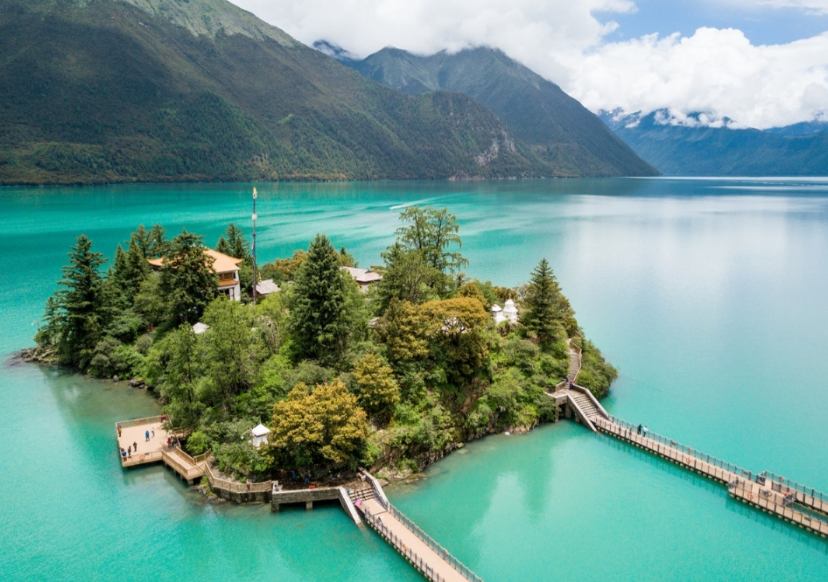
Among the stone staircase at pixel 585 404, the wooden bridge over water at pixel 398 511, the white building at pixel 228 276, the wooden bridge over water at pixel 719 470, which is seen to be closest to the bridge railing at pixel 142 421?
the wooden bridge over water at pixel 398 511

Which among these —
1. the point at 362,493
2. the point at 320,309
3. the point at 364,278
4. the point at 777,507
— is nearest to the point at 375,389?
the point at 362,493

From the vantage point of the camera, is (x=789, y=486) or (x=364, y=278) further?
(x=364, y=278)

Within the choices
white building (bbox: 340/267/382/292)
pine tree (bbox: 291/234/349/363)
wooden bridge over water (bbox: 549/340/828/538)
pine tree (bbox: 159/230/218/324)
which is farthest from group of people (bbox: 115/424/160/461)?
wooden bridge over water (bbox: 549/340/828/538)

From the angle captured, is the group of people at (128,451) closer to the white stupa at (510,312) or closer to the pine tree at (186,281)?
the pine tree at (186,281)

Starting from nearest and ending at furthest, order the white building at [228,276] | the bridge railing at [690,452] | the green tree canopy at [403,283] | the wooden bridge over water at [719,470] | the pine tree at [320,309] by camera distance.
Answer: the wooden bridge over water at [719,470], the bridge railing at [690,452], the pine tree at [320,309], the green tree canopy at [403,283], the white building at [228,276]

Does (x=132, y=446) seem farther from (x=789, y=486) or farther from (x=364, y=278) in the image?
(x=789, y=486)

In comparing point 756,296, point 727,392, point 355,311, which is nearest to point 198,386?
point 355,311

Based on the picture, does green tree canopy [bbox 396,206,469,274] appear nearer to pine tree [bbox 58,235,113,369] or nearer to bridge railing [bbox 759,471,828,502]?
pine tree [bbox 58,235,113,369]
